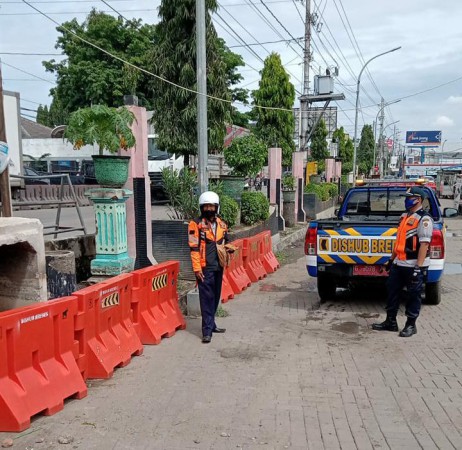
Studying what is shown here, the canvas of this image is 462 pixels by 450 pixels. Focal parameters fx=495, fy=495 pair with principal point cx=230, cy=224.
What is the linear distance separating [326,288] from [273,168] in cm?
921

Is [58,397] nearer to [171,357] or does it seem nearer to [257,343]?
[171,357]

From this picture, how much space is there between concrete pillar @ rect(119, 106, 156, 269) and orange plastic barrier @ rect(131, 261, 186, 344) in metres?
1.75

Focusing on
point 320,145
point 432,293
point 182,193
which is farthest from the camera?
point 320,145

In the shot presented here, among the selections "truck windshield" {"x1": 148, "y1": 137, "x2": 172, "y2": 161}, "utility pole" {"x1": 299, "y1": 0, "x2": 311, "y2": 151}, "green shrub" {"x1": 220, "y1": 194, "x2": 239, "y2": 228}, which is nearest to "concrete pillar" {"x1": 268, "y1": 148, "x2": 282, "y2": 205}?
"green shrub" {"x1": 220, "y1": 194, "x2": 239, "y2": 228}

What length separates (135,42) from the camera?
116ft

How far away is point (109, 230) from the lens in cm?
702

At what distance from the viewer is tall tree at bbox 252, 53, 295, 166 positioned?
74.5 feet

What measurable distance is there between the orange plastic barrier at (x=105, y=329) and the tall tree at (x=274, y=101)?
18162 mm

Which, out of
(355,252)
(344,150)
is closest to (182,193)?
(355,252)

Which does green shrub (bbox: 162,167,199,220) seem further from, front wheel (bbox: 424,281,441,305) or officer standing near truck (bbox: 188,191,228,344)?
front wheel (bbox: 424,281,441,305)

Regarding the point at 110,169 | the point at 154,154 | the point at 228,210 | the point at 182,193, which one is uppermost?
the point at 154,154

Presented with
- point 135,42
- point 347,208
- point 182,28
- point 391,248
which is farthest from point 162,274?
point 135,42

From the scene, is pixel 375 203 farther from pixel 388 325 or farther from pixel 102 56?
pixel 102 56

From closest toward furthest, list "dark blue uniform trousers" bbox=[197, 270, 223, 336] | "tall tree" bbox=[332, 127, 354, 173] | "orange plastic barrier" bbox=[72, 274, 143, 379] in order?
"orange plastic barrier" bbox=[72, 274, 143, 379], "dark blue uniform trousers" bbox=[197, 270, 223, 336], "tall tree" bbox=[332, 127, 354, 173]
